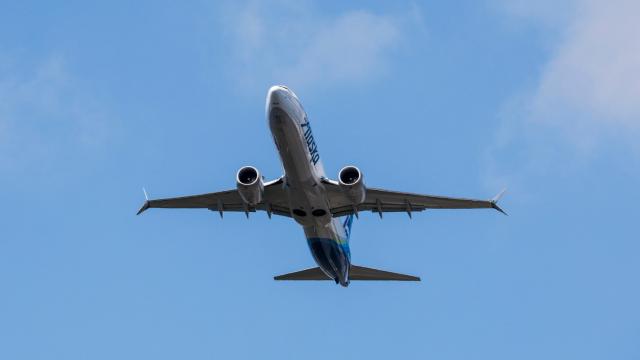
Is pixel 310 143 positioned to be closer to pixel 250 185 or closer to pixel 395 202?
pixel 250 185

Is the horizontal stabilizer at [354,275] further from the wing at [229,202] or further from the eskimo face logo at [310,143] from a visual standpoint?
the eskimo face logo at [310,143]

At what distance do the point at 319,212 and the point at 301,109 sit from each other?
5.00 metres

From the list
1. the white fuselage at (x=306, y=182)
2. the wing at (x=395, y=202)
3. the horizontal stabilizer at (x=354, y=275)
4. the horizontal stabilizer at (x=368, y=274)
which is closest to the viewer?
the white fuselage at (x=306, y=182)

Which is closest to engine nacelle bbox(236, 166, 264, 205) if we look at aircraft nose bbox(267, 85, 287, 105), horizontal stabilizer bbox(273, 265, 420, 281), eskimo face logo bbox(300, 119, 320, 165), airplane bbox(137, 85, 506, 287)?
airplane bbox(137, 85, 506, 287)

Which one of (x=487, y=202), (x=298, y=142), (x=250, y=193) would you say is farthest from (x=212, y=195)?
(x=487, y=202)

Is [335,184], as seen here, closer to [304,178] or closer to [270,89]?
[304,178]

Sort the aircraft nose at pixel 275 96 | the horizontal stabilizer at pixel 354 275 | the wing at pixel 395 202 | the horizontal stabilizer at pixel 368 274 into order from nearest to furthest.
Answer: the aircraft nose at pixel 275 96
the wing at pixel 395 202
the horizontal stabilizer at pixel 368 274
the horizontal stabilizer at pixel 354 275

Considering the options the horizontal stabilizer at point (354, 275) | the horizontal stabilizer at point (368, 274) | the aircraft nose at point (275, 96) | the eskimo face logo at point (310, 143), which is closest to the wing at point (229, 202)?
the eskimo face logo at point (310, 143)

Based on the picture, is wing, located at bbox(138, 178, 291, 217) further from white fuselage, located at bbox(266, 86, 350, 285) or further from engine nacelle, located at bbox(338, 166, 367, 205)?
engine nacelle, located at bbox(338, 166, 367, 205)

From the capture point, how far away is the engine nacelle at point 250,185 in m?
46.6

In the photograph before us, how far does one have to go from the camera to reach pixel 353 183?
152 ft

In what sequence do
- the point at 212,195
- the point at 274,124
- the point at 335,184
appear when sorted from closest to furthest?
1. the point at 274,124
2. the point at 335,184
3. the point at 212,195

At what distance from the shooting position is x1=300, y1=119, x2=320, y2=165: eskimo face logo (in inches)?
1802

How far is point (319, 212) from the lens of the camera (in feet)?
159
